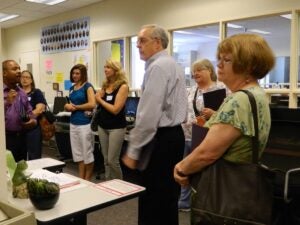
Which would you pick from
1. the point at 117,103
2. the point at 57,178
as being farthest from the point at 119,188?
the point at 117,103

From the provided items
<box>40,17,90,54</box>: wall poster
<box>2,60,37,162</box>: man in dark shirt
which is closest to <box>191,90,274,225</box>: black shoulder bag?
<box>2,60,37,162</box>: man in dark shirt

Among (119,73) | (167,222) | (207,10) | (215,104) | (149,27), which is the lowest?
(167,222)

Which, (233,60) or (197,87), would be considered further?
(197,87)

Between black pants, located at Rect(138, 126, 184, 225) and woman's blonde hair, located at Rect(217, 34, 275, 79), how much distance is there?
800mm

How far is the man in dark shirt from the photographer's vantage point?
2.85m

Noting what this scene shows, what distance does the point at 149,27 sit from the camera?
203cm

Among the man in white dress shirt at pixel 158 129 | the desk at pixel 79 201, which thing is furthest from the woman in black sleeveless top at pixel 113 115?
the desk at pixel 79 201

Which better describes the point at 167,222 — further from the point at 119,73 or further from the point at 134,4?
the point at 134,4

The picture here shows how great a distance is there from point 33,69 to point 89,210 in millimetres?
6529

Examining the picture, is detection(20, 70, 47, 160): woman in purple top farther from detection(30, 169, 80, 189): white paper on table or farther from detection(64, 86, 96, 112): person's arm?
detection(30, 169, 80, 189): white paper on table

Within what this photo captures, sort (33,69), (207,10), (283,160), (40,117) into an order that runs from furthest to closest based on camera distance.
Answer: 1. (33,69)
2. (207,10)
3. (40,117)
4. (283,160)

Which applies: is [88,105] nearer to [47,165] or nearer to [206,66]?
[206,66]

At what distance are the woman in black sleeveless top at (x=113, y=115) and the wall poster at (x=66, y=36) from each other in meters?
2.57

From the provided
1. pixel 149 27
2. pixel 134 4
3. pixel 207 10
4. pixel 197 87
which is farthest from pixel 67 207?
pixel 134 4
